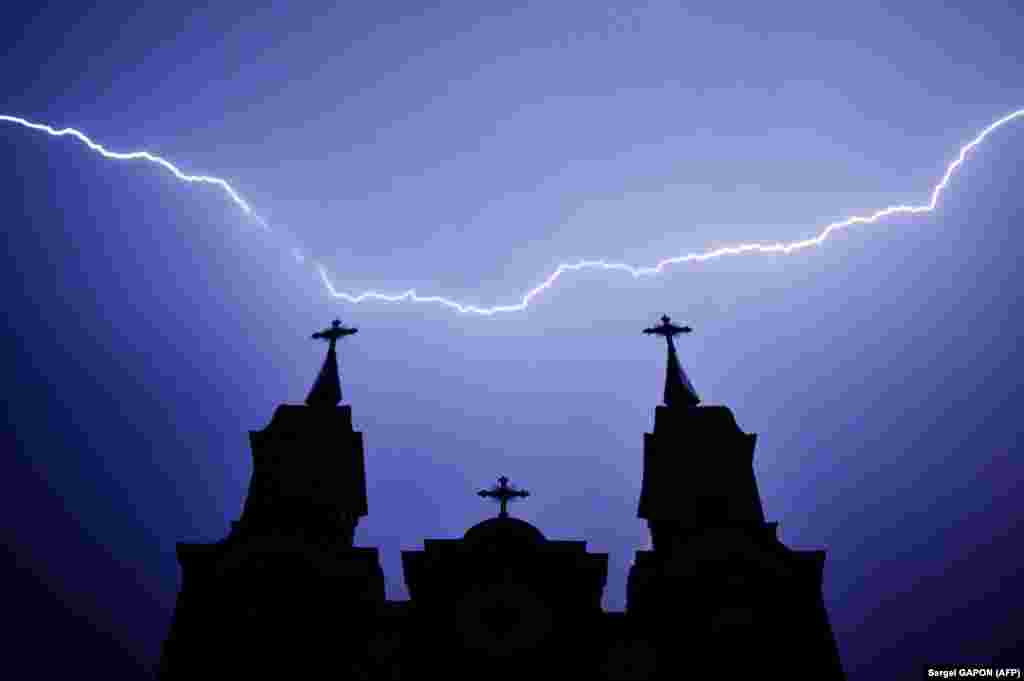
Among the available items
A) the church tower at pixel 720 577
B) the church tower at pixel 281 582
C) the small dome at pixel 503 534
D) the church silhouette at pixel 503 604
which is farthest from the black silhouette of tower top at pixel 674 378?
the church tower at pixel 281 582

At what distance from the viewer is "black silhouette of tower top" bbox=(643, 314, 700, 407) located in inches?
1051

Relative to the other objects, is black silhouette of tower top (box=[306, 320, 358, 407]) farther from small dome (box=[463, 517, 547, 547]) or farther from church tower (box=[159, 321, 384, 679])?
small dome (box=[463, 517, 547, 547])

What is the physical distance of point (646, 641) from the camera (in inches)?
782

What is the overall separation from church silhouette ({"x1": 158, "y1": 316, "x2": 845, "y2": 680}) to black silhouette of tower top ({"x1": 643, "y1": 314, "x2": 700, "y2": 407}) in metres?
4.43

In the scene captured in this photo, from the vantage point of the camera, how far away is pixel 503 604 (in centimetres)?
1983

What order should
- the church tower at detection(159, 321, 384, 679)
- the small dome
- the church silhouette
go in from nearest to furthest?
1. the church silhouette
2. the church tower at detection(159, 321, 384, 679)
3. the small dome

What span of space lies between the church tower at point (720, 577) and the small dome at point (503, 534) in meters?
3.67

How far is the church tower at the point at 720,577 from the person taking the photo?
62.6 feet

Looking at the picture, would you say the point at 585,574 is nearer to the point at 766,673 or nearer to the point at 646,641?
the point at 646,641

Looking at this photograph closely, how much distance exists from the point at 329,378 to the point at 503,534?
37.0ft

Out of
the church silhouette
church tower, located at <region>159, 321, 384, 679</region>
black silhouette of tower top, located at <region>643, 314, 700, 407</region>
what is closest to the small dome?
the church silhouette

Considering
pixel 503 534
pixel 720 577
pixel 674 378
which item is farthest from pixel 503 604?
pixel 674 378

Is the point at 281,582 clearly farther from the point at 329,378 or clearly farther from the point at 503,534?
the point at 329,378

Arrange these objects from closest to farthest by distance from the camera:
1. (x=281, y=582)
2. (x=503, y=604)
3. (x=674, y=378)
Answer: (x=503, y=604), (x=281, y=582), (x=674, y=378)
